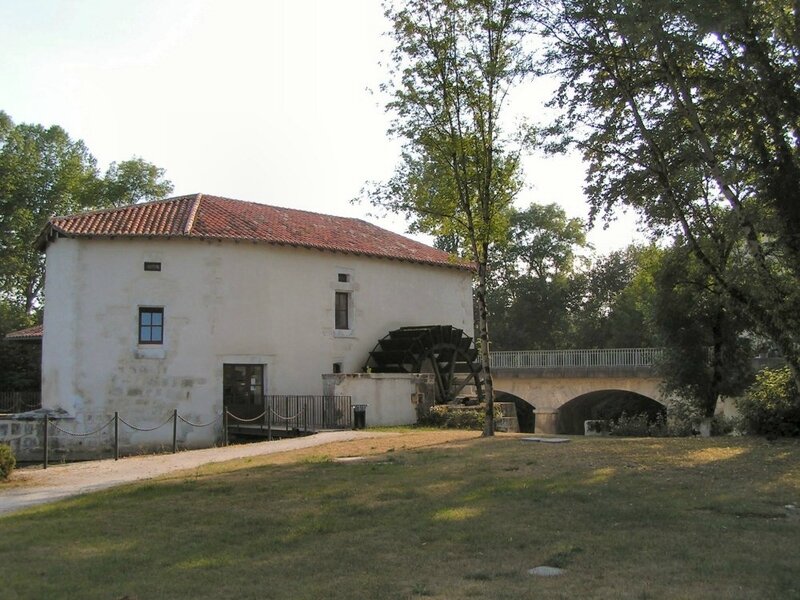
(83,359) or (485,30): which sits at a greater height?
(485,30)

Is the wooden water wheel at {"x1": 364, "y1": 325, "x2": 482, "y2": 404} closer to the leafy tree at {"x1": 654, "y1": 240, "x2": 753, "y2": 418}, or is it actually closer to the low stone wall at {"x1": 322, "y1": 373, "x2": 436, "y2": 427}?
the low stone wall at {"x1": 322, "y1": 373, "x2": 436, "y2": 427}

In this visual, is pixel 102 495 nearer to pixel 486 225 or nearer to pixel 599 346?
pixel 486 225

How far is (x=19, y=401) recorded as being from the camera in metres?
31.4

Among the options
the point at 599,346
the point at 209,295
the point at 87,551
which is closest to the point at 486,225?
the point at 209,295

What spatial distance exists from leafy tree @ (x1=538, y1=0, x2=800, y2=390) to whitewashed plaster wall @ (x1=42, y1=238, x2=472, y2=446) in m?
12.4

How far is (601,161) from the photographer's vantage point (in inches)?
607

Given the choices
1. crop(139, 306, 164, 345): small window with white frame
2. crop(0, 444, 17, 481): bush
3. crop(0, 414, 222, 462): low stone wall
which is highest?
crop(139, 306, 164, 345): small window with white frame

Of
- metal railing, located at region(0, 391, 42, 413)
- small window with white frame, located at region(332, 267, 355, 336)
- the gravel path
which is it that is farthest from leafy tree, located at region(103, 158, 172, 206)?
the gravel path

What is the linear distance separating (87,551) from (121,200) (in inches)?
1599

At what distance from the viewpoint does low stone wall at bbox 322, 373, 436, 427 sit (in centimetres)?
2231

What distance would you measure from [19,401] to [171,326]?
12.5 m

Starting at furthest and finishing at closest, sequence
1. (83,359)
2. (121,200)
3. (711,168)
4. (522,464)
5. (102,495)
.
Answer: (121,200) → (83,359) → (711,168) → (522,464) → (102,495)

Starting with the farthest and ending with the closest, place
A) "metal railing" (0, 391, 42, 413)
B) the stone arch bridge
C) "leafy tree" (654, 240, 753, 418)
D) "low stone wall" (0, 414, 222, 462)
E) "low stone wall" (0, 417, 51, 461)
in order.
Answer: the stone arch bridge
"metal railing" (0, 391, 42, 413)
"leafy tree" (654, 240, 753, 418)
"low stone wall" (0, 414, 222, 462)
"low stone wall" (0, 417, 51, 461)

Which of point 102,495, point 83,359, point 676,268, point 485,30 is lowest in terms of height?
point 102,495
